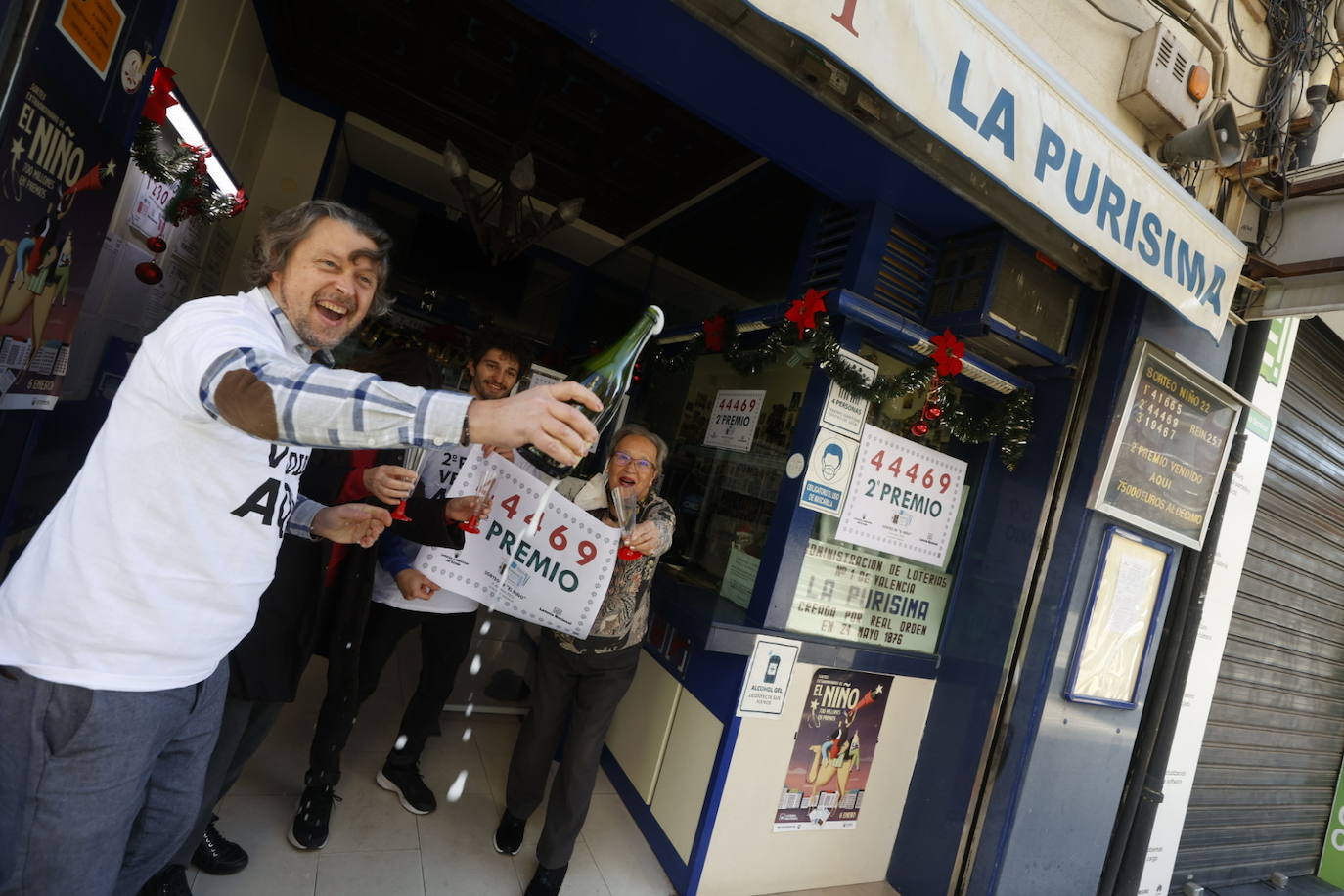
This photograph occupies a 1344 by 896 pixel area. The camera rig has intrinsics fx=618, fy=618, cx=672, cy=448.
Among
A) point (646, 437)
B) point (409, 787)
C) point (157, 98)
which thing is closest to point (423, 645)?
point (409, 787)

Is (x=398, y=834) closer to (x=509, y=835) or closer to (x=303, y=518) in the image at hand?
(x=509, y=835)

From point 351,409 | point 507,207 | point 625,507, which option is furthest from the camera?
point 507,207

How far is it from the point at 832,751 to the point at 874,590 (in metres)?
0.77

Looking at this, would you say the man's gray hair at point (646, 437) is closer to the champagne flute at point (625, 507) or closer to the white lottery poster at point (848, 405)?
the champagne flute at point (625, 507)

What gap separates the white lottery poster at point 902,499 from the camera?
2.77 metres

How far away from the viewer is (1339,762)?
16.1ft

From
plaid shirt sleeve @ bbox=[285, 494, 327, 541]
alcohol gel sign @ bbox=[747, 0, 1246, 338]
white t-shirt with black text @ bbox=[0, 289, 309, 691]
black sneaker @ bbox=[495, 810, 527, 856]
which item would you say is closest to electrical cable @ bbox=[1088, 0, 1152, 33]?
alcohol gel sign @ bbox=[747, 0, 1246, 338]

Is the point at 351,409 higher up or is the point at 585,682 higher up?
the point at 351,409

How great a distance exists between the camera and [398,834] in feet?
7.88

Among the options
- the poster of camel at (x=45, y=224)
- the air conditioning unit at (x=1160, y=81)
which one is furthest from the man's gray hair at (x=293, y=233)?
the air conditioning unit at (x=1160, y=81)

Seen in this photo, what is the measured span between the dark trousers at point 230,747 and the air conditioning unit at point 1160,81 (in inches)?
168

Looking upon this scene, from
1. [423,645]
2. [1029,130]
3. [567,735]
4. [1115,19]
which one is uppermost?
[1115,19]

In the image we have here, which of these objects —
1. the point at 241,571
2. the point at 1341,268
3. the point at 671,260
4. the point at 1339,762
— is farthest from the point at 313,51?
the point at 1339,762

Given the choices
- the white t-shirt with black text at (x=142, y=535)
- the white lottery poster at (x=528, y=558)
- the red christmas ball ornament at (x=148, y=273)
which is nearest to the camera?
the white t-shirt with black text at (x=142, y=535)
